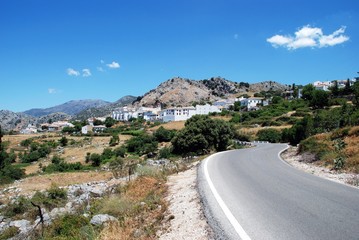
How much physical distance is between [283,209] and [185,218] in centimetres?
240

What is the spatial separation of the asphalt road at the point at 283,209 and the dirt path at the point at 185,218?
262 millimetres

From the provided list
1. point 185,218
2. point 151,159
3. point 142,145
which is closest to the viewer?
point 185,218

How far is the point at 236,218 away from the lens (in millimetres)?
6906

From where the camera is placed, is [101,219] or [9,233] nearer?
[101,219]

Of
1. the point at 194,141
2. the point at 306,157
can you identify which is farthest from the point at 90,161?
the point at 306,157

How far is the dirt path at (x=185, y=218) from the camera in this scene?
6.45 meters

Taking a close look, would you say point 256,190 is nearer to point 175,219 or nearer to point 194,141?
point 175,219

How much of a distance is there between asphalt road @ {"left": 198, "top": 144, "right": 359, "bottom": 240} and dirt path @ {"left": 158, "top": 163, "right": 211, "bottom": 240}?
26 centimetres

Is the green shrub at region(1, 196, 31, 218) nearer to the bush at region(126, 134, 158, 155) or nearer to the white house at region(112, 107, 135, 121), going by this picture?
the bush at region(126, 134, 158, 155)

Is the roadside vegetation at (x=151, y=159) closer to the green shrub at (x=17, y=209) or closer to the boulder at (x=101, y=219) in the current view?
the green shrub at (x=17, y=209)

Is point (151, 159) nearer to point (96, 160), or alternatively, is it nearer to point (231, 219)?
point (96, 160)

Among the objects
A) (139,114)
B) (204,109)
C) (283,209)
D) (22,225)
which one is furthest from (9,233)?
(139,114)

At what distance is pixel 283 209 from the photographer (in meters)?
7.38

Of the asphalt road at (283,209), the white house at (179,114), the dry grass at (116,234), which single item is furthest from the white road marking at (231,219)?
the white house at (179,114)
